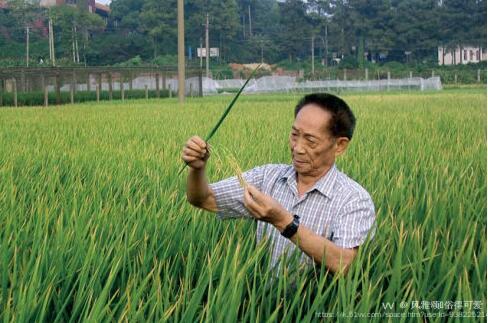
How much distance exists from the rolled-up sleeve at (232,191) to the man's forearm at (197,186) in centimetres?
3

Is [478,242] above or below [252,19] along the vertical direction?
below

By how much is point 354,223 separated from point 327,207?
0.09 meters

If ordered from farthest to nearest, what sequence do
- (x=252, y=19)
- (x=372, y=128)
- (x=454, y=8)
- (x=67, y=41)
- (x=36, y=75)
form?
(x=252, y=19), (x=454, y=8), (x=67, y=41), (x=36, y=75), (x=372, y=128)

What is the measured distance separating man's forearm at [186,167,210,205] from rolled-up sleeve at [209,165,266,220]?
34 millimetres

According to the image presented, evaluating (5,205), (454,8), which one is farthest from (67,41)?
(5,205)

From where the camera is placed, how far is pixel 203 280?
165 cm

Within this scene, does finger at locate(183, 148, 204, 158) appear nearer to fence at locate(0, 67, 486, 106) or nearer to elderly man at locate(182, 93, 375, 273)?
elderly man at locate(182, 93, 375, 273)

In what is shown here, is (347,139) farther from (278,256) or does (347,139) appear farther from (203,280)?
(203,280)

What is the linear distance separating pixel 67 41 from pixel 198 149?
46350 millimetres

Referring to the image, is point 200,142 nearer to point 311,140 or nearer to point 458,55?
point 311,140

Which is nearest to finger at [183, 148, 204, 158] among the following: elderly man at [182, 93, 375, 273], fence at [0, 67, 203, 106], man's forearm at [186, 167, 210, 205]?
elderly man at [182, 93, 375, 273]

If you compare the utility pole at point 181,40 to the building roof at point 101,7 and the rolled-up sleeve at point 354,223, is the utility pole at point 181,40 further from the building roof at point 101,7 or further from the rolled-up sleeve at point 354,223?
the building roof at point 101,7

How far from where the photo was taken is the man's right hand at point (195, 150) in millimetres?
1858

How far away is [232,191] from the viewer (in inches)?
85.0
